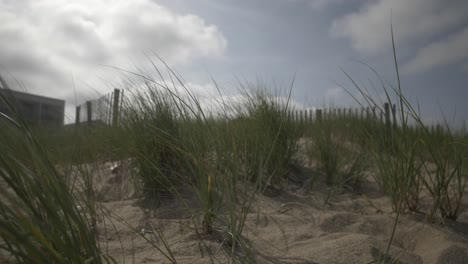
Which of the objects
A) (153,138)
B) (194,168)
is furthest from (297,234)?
(153,138)

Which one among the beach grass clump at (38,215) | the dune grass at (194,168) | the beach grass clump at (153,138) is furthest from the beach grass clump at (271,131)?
the beach grass clump at (38,215)

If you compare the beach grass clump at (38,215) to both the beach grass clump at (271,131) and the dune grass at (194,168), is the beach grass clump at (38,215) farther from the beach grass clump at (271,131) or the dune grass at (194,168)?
the beach grass clump at (271,131)

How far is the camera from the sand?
1.43 metres

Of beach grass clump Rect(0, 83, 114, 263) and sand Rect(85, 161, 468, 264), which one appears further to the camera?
sand Rect(85, 161, 468, 264)

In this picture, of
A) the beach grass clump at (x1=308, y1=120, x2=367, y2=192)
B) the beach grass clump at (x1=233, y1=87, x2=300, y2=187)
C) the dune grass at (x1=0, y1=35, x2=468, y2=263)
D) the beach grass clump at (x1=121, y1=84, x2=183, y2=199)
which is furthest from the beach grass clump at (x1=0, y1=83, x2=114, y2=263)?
the beach grass clump at (x1=308, y1=120, x2=367, y2=192)

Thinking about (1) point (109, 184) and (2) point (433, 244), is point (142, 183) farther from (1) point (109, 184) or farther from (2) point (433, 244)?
(2) point (433, 244)

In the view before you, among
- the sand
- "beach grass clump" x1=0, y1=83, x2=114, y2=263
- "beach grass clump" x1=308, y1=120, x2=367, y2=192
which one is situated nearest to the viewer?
"beach grass clump" x1=0, y1=83, x2=114, y2=263

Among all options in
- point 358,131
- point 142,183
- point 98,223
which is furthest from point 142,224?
point 358,131

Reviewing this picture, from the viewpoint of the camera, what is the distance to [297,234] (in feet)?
5.70

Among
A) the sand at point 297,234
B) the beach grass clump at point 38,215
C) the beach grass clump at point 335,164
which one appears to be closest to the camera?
the beach grass clump at point 38,215

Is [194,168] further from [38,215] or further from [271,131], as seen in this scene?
[38,215]

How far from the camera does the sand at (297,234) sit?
1427 mm

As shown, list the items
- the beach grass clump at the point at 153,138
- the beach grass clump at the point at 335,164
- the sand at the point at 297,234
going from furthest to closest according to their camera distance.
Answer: the beach grass clump at the point at 335,164 < the beach grass clump at the point at 153,138 < the sand at the point at 297,234

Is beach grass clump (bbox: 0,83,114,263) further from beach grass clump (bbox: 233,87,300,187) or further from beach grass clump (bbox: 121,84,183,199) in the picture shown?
beach grass clump (bbox: 233,87,300,187)
